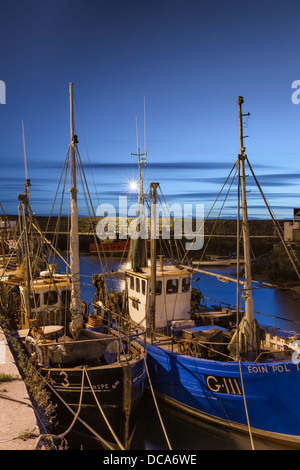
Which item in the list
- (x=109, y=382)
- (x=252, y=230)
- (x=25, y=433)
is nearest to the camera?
(x=25, y=433)

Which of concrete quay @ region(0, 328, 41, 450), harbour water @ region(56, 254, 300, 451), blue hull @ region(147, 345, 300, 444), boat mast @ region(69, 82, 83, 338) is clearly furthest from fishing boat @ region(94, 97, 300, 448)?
concrete quay @ region(0, 328, 41, 450)

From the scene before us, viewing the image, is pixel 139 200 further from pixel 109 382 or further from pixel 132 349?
pixel 109 382

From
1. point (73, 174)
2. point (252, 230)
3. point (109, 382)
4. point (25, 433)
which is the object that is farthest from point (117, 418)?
point (252, 230)

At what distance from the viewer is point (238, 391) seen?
10.2 m

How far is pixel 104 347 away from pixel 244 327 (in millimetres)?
4243

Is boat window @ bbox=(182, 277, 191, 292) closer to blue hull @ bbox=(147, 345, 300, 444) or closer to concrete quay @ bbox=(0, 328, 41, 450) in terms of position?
blue hull @ bbox=(147, 345, 300, 444)

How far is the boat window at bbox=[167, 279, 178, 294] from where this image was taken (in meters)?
14.4

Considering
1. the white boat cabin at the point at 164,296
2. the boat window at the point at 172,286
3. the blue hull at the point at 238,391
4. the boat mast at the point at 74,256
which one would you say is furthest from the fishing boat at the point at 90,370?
the boat window at the point at 172,286

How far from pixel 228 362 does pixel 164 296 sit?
4.62 meters

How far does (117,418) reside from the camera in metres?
9.85

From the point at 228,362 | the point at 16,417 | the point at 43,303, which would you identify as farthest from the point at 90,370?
the point at 43,303

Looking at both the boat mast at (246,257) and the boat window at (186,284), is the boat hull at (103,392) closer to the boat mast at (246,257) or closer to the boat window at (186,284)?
the boat mast at (246,257)

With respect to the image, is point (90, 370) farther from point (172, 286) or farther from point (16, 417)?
point (172, 286)

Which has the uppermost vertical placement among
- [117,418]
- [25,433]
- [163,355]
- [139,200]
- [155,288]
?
[139,200]
